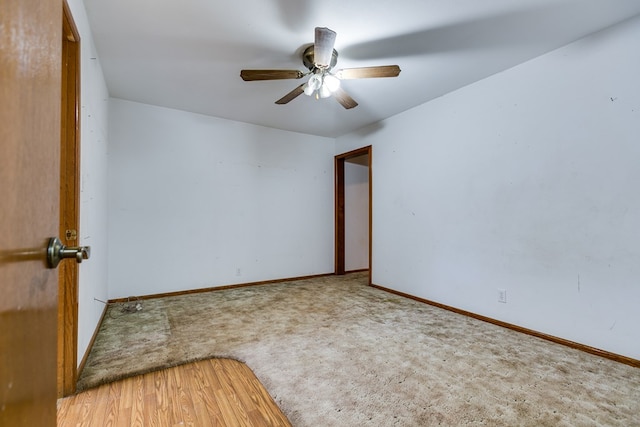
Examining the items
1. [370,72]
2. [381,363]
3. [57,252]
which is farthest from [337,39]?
[381,363]

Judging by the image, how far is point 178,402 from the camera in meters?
1.55

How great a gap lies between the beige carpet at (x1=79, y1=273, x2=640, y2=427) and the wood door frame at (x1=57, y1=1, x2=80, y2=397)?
0.21 m

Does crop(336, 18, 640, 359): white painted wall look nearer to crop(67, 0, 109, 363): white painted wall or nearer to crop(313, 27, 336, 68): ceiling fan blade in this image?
crop(313, 27, 336, 68): ceiling fan blade

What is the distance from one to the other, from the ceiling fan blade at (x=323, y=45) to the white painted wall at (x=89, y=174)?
135cm

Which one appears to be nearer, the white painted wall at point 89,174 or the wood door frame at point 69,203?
the wood door frame at point 69,203

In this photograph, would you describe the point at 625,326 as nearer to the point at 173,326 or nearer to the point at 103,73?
the point at 173,326

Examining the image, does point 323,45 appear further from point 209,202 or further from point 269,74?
point 209,202

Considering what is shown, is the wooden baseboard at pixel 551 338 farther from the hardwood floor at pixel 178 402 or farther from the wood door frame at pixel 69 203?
the wood door frame at pixel 69 203

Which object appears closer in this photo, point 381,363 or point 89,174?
point 381,363

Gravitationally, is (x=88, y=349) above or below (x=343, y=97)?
below

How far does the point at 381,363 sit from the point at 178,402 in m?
1.25

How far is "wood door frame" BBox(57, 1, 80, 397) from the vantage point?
156 cm

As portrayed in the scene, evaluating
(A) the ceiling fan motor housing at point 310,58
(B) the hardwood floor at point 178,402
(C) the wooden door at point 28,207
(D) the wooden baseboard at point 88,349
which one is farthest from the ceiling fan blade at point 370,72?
(D) the wooden baseboard at point 88,349

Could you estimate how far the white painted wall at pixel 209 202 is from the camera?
10.9ft
